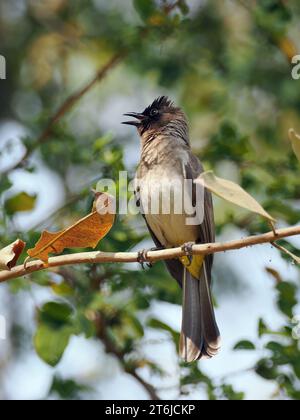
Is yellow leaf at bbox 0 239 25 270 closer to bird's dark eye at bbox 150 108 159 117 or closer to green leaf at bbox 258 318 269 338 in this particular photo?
green leaf at bbox 258 318 269 338

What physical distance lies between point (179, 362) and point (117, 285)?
455 mm

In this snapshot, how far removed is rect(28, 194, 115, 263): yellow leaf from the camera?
2512 millimetres

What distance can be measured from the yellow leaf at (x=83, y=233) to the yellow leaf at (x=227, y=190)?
355mm

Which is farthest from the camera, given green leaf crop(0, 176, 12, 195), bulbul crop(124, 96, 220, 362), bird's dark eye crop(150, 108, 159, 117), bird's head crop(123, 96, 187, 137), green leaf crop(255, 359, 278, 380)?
bird's dark eye crop(150, 108, 159, 117)

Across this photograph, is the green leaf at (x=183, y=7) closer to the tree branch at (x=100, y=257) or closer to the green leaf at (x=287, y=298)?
the green leaf at (x=287, y=298)

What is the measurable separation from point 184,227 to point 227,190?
6.49ft

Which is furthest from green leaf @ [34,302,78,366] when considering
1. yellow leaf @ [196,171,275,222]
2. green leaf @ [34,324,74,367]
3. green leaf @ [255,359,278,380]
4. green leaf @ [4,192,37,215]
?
yellow leaf @ [196,171,275,222]

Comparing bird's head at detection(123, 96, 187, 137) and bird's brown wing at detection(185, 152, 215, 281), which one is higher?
bird's head at detection(123, 96, 187, 137)

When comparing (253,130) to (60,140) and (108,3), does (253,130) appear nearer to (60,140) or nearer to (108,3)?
(108,3)

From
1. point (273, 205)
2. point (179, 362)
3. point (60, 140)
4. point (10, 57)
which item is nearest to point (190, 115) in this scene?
point (10, 57)

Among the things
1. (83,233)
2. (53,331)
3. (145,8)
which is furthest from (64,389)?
(145,8)

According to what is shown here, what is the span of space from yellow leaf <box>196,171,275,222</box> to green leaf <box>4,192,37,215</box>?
1.50 meters

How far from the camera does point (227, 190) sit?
231cm

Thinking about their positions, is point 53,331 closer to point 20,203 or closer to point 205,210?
point 20,203
